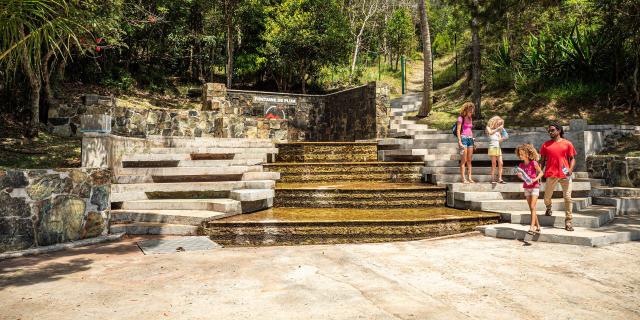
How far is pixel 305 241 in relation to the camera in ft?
22.3

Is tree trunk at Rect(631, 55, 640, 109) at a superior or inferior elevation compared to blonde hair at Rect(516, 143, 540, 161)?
superior

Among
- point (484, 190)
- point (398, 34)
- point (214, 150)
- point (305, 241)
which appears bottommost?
point (305, 241)

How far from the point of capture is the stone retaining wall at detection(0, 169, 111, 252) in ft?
17.4

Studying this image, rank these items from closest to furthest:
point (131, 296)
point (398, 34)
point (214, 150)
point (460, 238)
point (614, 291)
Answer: point (131, 296)
point (614, 291)
point (460, 238)
point (214, 150)
point (398, 34)

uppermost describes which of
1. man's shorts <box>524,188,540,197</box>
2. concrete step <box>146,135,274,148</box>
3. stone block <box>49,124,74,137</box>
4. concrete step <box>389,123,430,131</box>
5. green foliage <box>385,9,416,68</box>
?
green foliage <box>385,9,416,68</box>

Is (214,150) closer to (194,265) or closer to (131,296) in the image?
(194,265)

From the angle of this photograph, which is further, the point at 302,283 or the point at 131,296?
the point at 302,283

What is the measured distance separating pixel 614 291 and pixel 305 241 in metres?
4.20

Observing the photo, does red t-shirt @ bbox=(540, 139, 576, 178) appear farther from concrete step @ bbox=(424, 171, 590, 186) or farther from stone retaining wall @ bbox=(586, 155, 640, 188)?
stone retaining wall @ bbox=(586, 155, 640, 188)

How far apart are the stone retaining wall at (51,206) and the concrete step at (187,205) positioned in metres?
1.63

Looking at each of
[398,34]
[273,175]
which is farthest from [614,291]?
[398,34]

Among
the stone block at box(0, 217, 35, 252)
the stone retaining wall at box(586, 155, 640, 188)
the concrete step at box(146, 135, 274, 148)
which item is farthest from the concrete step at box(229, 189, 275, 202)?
the stone retaining wall at box(586, 155, 640, 188)

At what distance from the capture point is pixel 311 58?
26281mm

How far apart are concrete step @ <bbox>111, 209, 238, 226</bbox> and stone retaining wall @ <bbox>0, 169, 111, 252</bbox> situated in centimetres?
87
